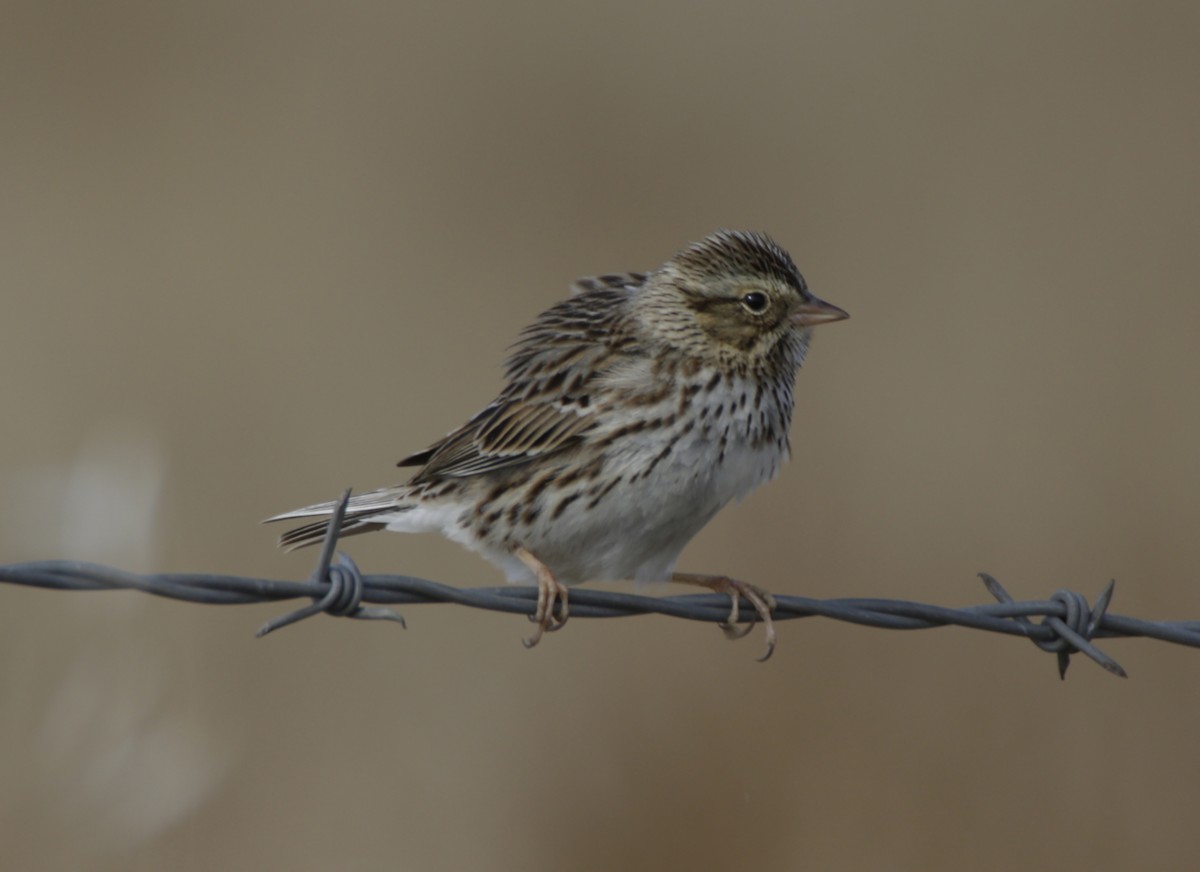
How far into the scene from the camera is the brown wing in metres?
6.01

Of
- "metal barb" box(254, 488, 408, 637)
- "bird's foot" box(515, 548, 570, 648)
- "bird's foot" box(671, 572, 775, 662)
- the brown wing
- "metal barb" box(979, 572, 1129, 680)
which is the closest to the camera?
"metal barb" box(254, 488, 408, 637)

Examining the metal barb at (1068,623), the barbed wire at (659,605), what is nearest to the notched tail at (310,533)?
the barbed wire at (659,605)

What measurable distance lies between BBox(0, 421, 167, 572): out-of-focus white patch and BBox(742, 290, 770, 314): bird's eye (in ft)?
8.51

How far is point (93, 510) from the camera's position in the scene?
20.4ft

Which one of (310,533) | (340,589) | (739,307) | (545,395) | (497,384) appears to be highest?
(739,307)

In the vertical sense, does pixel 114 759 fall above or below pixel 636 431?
below

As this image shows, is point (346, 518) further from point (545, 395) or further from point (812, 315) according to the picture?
point (812, 315)

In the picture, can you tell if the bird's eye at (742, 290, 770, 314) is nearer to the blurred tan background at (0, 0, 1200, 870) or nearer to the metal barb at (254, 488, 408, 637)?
the metal barb at (254, 488, 408, 637)

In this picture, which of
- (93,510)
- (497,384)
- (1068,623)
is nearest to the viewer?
(1068,623)

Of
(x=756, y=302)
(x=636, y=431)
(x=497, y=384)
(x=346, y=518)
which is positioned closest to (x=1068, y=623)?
(x=636, y=431)

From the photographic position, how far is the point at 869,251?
32.5 feet

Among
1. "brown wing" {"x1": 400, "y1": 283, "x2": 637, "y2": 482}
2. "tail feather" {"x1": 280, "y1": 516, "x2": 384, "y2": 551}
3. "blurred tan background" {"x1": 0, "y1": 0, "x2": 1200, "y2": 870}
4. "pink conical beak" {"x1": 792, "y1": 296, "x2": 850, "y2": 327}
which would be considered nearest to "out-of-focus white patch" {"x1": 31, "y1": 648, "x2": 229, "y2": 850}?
Answer: "blurred tan background" {"x1": 0, "y1": 0, "x2": 1200, "y2": 870}

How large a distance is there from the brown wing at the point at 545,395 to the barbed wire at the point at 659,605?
1091 mm

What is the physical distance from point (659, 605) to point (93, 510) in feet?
8.86
